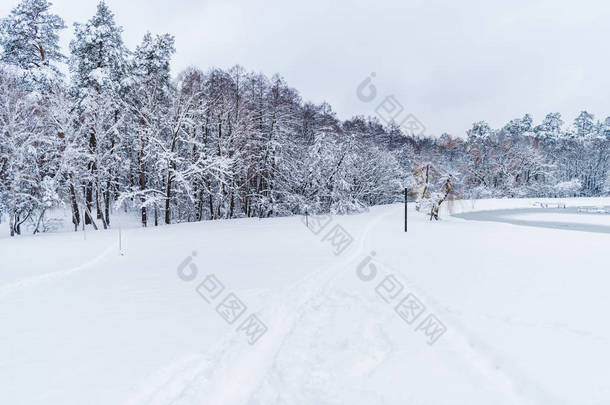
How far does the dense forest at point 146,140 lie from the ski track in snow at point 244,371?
50.8 ft

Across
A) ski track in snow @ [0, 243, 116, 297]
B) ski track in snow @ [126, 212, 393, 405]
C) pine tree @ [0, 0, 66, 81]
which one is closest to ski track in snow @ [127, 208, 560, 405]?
ski track in snow @ [126, 212, 393, 405]

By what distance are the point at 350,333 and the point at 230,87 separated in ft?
79.6

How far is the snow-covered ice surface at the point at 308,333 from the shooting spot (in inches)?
129

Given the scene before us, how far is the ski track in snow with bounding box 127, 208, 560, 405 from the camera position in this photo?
3.20 m

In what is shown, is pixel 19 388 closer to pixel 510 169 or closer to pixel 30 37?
pixel 30 37

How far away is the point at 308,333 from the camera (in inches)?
185

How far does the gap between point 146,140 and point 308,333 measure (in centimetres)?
1917

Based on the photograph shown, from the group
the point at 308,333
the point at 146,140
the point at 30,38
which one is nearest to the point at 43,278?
the point at 308,333

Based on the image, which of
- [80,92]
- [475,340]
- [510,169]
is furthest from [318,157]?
[510,169]

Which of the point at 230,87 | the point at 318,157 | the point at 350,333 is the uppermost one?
the point at 230,87

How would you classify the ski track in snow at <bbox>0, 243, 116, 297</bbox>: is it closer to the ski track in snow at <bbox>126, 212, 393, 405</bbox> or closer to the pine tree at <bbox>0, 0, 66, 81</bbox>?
the ski track in snow at <bbox>126, 212, 393, 405</bbox>

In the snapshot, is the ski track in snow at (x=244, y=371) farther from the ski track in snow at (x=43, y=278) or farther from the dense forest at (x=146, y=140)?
the dense forest at (x=146, y=140)

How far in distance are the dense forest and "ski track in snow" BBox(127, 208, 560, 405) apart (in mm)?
15477

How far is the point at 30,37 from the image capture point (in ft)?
57.8
